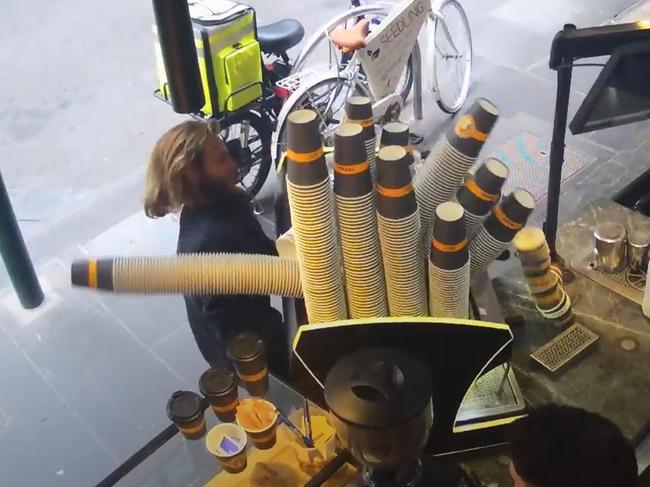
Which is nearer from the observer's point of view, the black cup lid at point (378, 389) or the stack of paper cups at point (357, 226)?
the black cup lid at point (378, 389)

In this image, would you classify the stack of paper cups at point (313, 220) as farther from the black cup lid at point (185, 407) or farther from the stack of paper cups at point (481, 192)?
the black cup lid at point (185, 407)

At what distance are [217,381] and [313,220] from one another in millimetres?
500

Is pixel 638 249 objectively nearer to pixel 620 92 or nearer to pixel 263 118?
pixel 620 92

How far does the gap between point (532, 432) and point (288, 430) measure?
0.58 meters

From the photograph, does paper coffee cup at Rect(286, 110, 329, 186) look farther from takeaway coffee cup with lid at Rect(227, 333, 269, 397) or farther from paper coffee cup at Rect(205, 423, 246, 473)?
paper coffee cup at Rect(205, 423, 246, 473)

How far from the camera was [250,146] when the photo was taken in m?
4.18

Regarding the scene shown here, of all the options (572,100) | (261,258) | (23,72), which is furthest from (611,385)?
(23,72)

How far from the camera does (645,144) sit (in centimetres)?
379

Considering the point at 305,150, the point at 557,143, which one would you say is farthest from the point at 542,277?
the point at 305,150

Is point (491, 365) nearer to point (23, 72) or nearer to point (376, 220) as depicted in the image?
point (376, 220)

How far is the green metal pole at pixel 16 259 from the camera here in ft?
10.9

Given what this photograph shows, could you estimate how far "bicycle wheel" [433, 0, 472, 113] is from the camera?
4695 mm

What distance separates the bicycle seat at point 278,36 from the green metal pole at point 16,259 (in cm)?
148

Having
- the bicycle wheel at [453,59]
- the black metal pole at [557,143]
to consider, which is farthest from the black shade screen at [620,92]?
the bicycle wheel at [453,59]
